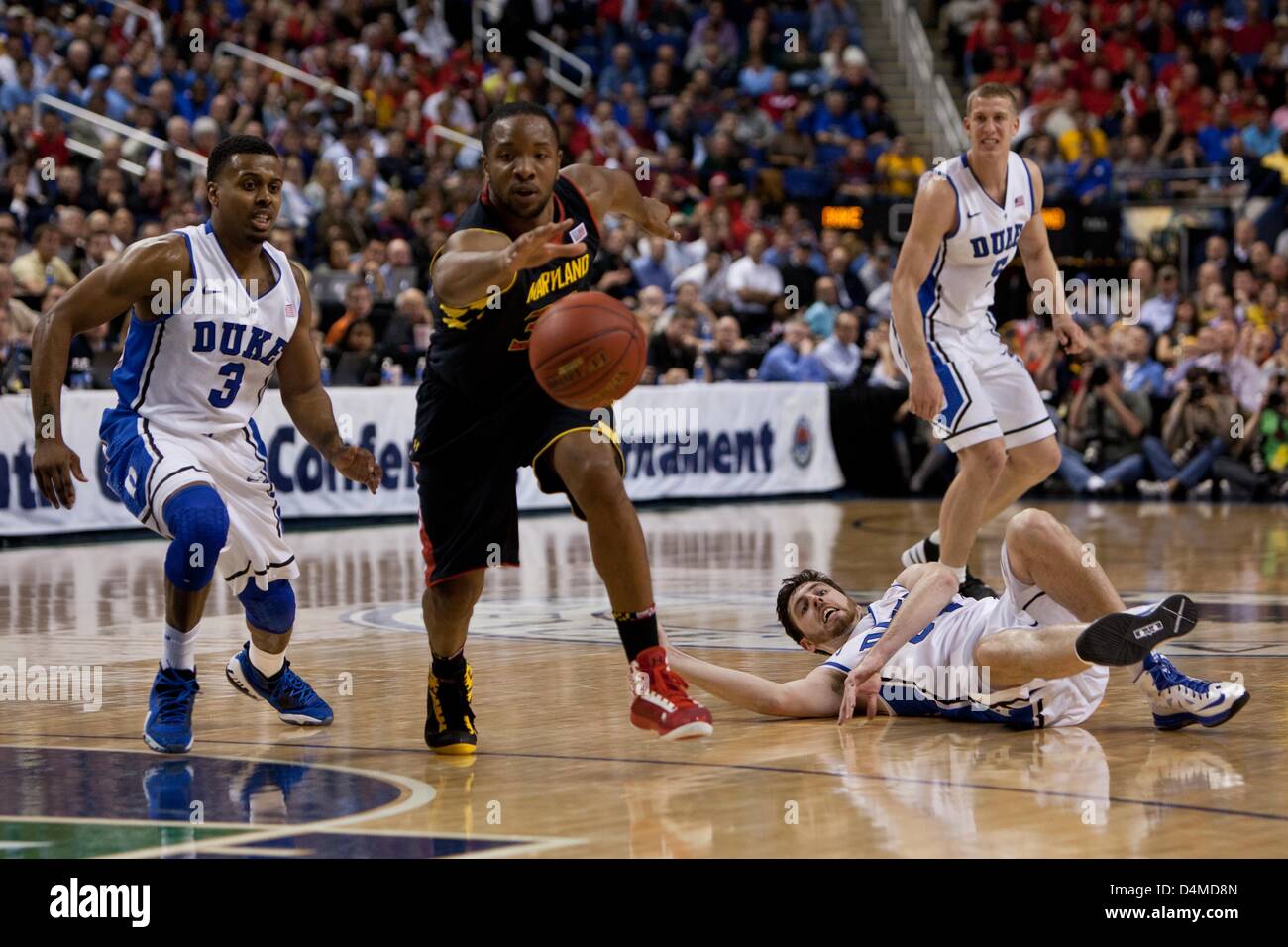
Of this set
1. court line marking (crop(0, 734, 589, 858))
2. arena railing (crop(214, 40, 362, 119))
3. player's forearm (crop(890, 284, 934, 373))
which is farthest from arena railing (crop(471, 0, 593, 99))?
court line marking (crop(0, 734, 589, 858))

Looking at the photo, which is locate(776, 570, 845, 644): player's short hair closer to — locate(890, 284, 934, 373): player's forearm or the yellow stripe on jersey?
the yellow stripe on jersey

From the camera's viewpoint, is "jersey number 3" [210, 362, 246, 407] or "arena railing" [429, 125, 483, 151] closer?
"jersey number 3" [210, 362, 246, 407]

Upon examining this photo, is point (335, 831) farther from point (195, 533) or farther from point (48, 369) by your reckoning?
point (48, 369)

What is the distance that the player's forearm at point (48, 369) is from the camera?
6039 millimetres

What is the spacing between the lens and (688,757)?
581cm

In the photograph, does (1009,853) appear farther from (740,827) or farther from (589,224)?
(589,224)

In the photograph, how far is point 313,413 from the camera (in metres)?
6.71

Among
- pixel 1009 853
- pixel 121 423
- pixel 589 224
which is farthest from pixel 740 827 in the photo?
pixel 121 423

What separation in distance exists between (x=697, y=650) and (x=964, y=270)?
2055mm

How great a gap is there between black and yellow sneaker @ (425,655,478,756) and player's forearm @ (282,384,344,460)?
1006mm

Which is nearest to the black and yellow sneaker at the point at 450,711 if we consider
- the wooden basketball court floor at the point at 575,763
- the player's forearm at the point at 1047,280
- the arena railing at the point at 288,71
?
the wooden basketball court floor at the point at 575,763

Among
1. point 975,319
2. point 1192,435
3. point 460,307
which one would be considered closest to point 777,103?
point 1192,435

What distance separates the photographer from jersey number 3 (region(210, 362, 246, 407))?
6418 millimetres

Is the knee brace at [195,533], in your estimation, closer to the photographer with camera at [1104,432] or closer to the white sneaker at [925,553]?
the white sneaker at [925,553]
